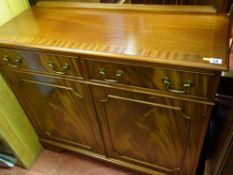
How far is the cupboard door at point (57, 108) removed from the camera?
42.3 inches

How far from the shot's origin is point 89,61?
2.89 ft

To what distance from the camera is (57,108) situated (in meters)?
1.21

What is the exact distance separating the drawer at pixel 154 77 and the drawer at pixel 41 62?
0.09 meters

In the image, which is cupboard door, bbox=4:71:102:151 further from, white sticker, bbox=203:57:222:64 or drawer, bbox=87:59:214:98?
white sticker, bbox=203:57:222:64

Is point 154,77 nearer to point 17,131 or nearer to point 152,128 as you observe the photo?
point 152,128

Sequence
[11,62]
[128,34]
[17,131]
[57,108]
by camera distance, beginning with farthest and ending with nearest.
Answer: [17,131], [57,108], [11,62], [128,34]

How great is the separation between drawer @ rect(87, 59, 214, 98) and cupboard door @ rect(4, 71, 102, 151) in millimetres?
157

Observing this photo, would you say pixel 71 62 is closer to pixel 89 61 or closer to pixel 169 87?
pixel 89 61

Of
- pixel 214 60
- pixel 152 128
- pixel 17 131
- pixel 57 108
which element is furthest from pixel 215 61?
pixel 17 131

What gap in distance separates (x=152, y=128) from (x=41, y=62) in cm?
60

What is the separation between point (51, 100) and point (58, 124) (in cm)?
21

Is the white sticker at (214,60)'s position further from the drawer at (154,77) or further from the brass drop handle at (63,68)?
the brass drop handle at (63,68)

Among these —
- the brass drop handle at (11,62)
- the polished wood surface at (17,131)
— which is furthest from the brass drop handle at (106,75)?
the polished wood surface at (17,131)

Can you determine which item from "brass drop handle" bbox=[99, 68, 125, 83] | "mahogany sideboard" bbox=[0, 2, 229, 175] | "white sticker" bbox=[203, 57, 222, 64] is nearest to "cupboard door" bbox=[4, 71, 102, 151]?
"mahogany sideboard" bbox=[0, 2, 229, 175]
